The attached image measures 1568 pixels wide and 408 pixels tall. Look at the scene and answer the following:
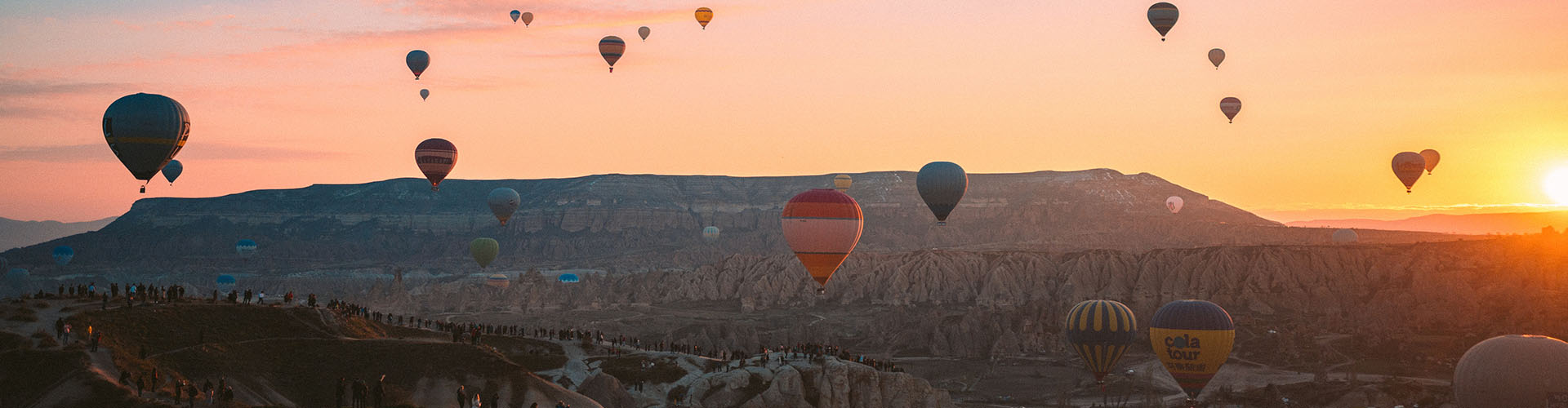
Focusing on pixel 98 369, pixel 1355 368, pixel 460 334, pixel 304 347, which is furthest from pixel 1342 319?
pixel 98 369

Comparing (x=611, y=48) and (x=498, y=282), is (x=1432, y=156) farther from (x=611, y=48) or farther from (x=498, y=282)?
(x=498, y=282)

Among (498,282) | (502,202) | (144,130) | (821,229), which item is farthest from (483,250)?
(144,130)

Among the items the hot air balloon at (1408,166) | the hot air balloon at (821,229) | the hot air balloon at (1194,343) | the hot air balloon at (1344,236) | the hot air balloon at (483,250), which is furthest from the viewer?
the hot air balloon at (1344,236)

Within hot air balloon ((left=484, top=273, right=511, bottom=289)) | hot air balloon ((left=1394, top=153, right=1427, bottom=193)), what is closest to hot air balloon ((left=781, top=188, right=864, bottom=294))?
hot air balloon ((left=1394, top=153, right=1427, bottom=193))

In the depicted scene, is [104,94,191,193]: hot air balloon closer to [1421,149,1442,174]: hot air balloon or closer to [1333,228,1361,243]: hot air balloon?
[1421,149,1442,174]: hot air balloon

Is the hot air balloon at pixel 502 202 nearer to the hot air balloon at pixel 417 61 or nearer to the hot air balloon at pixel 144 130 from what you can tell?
the hot air balloon at pixel 417 61

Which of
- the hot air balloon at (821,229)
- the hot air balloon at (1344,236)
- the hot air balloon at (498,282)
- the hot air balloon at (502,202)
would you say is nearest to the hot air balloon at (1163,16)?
the hot air balloon at (821,229)
